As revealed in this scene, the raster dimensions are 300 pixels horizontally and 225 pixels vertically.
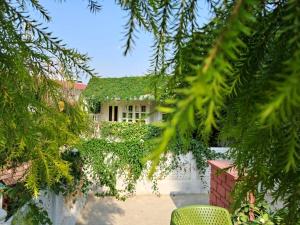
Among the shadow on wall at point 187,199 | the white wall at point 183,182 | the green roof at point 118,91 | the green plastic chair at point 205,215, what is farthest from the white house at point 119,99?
the green plastic chair at point 205,215

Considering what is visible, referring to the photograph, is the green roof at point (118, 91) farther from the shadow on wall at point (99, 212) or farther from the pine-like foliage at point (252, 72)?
the pine-like foliage at point (252, 72)

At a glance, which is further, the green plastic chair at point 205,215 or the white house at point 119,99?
the white house at point 119,99

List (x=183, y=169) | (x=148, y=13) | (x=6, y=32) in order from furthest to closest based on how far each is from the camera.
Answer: (x=183, y=169) < (x=6, y=32) < (x=148, y=13)

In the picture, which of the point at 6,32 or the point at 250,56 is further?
the point at 6,32

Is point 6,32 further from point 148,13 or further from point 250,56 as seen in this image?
point 250,56

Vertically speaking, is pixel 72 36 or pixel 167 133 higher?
pixel 72 36

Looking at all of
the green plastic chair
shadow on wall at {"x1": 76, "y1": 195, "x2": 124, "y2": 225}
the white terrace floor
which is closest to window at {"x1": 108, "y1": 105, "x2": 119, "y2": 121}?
the white terrace floor

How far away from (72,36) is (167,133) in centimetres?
81

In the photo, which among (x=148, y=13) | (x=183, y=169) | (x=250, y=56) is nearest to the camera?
(x=250, y=56)

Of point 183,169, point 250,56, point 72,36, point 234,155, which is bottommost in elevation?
point 183,169

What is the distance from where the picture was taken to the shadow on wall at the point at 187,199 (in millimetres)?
7027

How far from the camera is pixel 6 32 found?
646 millimetres

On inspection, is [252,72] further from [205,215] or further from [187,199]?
[187,199]

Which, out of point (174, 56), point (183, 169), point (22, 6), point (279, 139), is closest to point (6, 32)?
point (22, 6)
